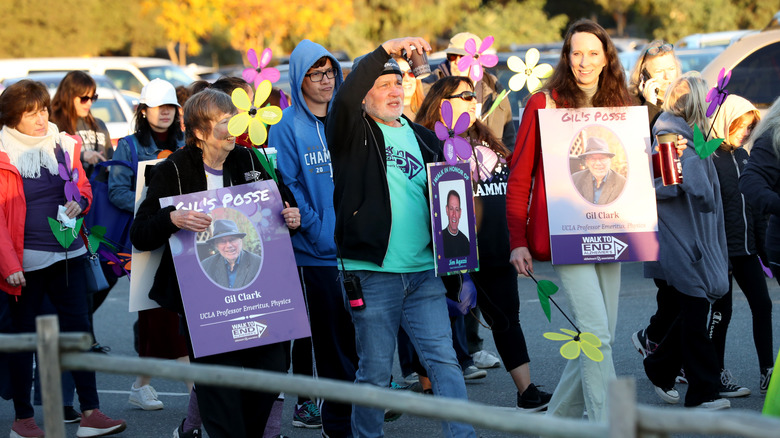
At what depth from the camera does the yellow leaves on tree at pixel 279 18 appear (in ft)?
103

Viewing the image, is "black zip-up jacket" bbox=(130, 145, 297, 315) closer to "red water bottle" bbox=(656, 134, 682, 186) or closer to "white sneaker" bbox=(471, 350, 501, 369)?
"red water bottle" bbox=(656, 134, 682, 186)

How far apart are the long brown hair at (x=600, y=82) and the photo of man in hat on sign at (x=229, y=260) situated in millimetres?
1520

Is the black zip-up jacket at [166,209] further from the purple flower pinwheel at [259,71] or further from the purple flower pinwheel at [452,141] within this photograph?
the purple flower pinwheel at [452,141]

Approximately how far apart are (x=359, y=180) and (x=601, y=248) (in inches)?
42.3

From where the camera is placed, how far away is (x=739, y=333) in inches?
285

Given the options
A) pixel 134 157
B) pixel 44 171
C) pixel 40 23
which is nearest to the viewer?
pixel 44 171

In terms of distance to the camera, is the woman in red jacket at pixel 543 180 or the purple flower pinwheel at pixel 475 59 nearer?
the woman in red jacket at pixel 543 180

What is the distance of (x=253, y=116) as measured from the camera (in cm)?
451

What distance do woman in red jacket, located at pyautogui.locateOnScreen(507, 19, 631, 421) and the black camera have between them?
68 cm

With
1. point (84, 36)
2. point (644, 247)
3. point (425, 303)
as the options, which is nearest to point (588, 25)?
point (644, 247)

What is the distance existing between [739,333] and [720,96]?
2648 millimetres

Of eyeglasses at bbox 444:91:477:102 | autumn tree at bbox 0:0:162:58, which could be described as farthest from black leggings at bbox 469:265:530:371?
autumn tree at bbox 0:0:162:58

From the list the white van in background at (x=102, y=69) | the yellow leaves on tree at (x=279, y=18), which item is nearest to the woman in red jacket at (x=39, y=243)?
the white van in background at (x=102, y=69)

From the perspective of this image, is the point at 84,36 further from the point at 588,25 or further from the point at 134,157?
the point at 588,25
